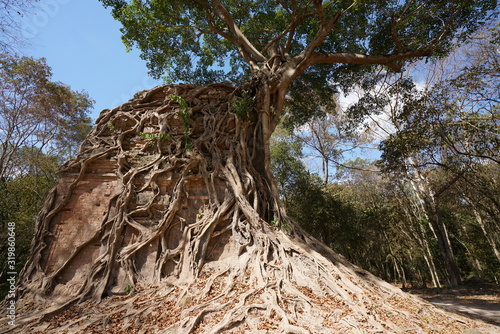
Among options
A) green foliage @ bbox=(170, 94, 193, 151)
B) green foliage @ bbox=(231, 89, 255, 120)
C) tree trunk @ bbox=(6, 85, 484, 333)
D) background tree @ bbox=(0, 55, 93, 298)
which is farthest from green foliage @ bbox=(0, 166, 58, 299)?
green foliage @ bbox=(231, 89, 255, 120)

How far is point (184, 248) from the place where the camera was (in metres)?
4.07

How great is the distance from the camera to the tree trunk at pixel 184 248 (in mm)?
2898

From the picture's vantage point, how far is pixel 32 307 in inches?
138

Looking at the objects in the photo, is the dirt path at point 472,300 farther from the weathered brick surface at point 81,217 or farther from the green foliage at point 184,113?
the weathered brick surface at point 81,217

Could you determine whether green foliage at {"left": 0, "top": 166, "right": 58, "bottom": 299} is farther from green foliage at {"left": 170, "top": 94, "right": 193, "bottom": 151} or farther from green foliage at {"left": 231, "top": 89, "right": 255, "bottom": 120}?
green foliage at {"left": 231, "top": 89, "right": 255, "bottom": 120}

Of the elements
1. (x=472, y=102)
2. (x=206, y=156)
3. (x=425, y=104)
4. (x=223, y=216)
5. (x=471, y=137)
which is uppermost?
(x=425, y=104)

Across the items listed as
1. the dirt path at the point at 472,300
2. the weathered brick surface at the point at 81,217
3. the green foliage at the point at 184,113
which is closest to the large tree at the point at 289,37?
the green foliage at the point at 184,113

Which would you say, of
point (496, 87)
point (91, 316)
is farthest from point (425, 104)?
point (91, 316)

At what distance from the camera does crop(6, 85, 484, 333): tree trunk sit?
9.51 ft

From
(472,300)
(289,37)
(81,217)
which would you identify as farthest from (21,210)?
(472,300)

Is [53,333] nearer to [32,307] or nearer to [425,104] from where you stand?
[32,307]

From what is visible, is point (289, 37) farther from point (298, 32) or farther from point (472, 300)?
point (472, 300)

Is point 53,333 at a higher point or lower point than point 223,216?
lower

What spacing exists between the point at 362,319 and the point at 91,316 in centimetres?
341
